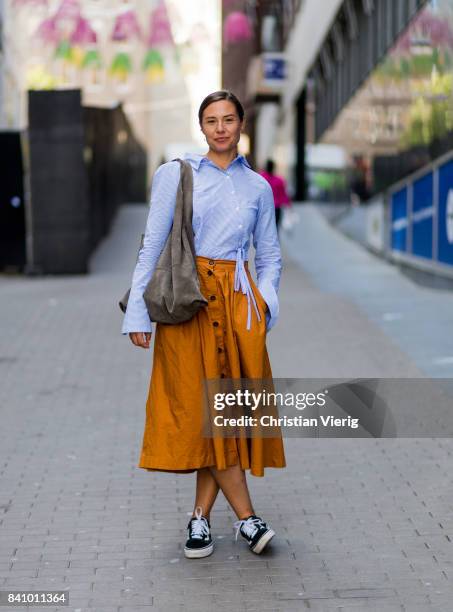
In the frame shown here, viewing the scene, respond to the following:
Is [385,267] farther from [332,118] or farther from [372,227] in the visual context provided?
[332,118]

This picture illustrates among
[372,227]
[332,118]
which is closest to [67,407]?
[372,227]

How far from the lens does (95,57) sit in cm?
4356

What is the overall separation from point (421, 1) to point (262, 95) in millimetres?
30296

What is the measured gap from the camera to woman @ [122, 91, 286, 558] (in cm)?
445

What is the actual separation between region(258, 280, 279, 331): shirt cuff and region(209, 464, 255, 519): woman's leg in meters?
0.59

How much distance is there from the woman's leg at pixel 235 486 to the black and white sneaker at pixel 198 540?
149 mm

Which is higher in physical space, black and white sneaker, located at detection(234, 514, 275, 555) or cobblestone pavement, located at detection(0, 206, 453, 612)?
black and white sneaker, located at detection(234, 514, 275, 555)

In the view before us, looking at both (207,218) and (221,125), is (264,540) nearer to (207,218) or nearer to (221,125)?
(207,218)

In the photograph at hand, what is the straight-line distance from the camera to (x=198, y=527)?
4.64m

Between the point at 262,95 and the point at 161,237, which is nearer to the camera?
the point at 161,237

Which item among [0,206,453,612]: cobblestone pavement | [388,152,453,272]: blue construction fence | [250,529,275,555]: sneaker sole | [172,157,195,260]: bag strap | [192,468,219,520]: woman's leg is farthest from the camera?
[388,152,453,272]: blue construction fence

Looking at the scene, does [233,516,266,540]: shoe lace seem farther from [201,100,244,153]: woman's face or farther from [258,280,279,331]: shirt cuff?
[201,100,244,153]: woman's face

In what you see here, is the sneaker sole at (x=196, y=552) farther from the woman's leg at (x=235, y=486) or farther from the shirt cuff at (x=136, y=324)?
the shirt cuff at (x=136, y=324)

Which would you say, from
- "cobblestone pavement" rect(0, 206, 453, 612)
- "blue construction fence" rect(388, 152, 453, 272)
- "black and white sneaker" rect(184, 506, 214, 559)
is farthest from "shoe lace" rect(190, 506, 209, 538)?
"blue construction fence" rect(388, 152, 453, 272)
